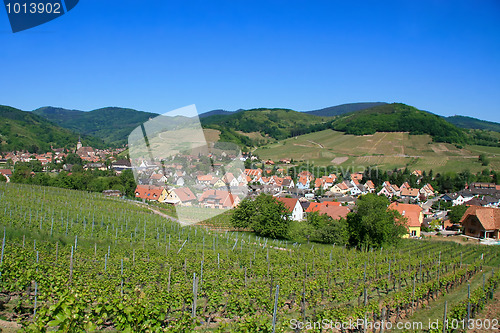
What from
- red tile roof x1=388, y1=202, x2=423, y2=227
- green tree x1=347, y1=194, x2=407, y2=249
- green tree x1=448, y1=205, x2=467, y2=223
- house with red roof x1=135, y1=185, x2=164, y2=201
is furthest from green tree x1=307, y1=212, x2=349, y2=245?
house with red roof x1=135, y1=185, x2=164, y2=201

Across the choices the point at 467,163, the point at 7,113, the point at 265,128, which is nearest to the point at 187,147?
the point at 467,163

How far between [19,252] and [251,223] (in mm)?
20855

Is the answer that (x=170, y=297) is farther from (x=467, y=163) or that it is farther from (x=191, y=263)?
(x=467, y=163)

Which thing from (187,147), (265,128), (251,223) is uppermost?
(265,128)

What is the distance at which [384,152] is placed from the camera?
97.7 meters

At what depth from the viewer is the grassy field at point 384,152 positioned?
85.4 metres

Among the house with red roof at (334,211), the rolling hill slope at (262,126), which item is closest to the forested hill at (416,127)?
the rolling hill slope at (262,126)

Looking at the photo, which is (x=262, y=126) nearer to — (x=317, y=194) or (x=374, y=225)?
(x=317, y=194)

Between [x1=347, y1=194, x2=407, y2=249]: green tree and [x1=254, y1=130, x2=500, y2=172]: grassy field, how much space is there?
2480 inches

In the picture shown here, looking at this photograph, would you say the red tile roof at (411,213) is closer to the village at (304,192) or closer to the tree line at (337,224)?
the village at (304,192)

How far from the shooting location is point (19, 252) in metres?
11.0

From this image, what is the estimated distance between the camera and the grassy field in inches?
3364

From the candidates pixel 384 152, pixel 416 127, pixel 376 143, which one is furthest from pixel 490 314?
pixel 416 127

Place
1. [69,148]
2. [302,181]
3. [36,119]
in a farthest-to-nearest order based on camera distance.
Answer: [36,119], [69,148], [302,181]
